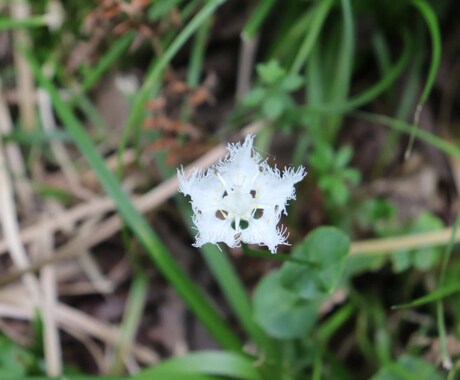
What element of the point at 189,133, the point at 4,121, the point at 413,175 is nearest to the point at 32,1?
the point at 4,121

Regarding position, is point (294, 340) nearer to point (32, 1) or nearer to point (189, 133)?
point (189, 133)

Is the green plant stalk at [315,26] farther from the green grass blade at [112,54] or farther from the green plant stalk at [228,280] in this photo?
the green grass blade at [112,54]

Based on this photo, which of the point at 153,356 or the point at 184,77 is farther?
the point at 184,77

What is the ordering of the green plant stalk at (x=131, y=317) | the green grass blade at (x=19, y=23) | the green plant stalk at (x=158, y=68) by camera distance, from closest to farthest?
the green plant stalk at (x=158, y=68) → the green grass blade at (x=19, y=23) → the green plant stalk at (x=131, y=317)

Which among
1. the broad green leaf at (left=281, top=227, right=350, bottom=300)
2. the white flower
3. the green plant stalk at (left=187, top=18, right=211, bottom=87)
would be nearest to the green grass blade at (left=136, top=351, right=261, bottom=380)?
the broad green leaf at (left=281, top=227, right=350, bottom=300)

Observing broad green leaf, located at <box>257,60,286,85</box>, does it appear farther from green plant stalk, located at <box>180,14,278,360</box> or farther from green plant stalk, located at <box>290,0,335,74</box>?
green plant stalk, located at <box>180,14,278,360</box>

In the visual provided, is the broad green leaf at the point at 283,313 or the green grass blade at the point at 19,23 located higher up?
the green grass blade at the point at 19,23

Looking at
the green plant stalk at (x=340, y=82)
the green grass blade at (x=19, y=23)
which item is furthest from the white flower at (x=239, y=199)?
the green grass blade at (x=19, y=23)
